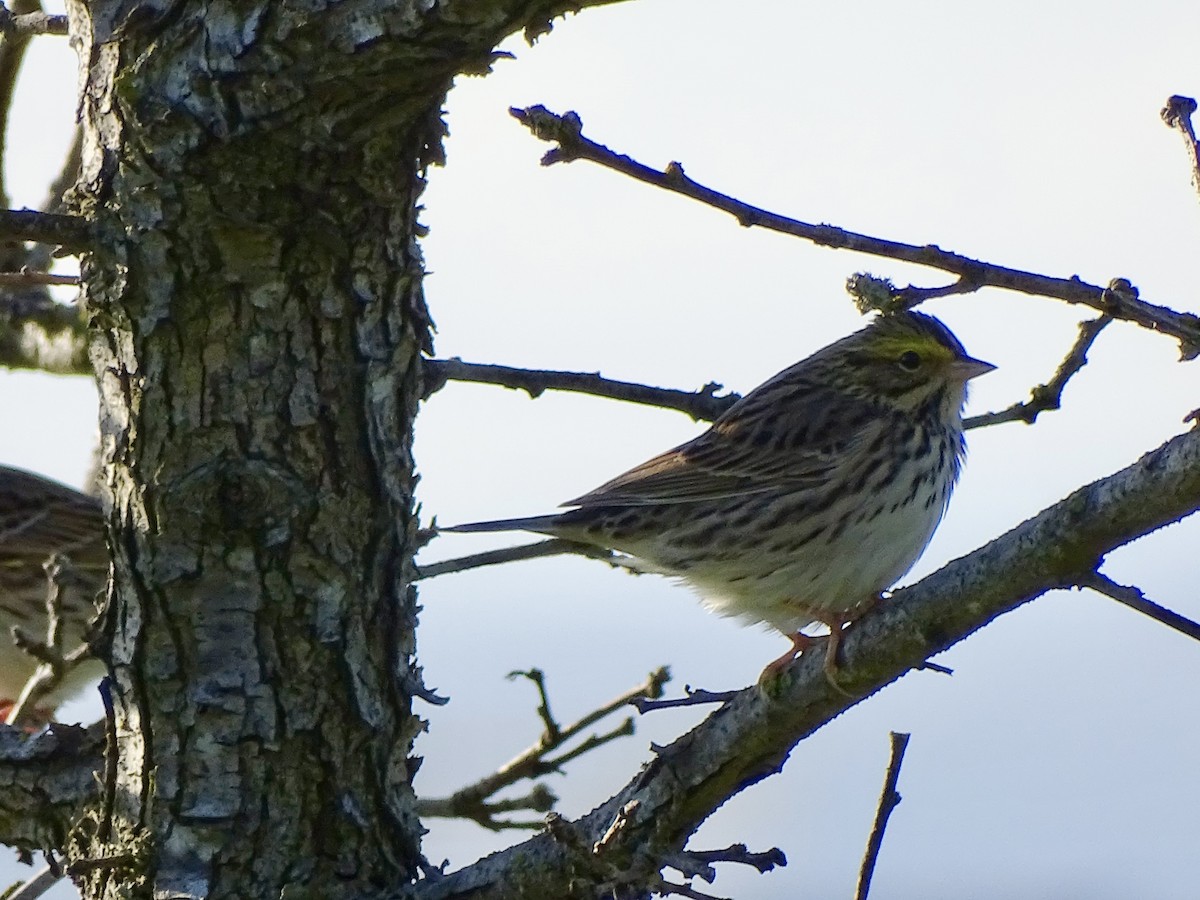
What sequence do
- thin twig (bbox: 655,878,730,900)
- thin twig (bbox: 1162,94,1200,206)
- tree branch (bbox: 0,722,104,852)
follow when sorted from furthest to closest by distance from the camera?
tree branch (bbox: 0,722,104,852), thin twig (bbox: 655,878,730,900), thin twig (bbox: 1162,94,1200,206)

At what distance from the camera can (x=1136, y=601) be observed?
2527mm

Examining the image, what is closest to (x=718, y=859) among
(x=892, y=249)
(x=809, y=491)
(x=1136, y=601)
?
(x=1136, y=601)

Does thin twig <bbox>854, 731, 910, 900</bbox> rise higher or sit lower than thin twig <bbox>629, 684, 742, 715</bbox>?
lower

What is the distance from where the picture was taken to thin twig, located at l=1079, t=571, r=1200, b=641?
253 centimetres

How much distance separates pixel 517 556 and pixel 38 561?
356 cm

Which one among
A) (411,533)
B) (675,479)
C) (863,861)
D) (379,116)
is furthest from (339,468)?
(675,479)

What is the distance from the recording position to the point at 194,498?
335 centimetres

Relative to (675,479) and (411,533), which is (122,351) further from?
(675,479)

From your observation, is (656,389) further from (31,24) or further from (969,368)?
(969,368)

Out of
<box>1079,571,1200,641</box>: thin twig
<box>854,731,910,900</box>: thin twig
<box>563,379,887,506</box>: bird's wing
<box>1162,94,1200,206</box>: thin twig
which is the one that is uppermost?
<box>563,379,887,506</box>: bird's wing

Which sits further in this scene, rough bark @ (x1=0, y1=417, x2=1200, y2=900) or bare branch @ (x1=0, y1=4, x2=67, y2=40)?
bare branch @ (x1=0, y1=4, x2=67, y2=40)

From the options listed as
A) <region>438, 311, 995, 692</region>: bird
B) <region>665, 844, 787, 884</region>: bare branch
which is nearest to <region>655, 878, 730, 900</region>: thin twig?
<region>665, 844, 787, 884</region>: bare branch

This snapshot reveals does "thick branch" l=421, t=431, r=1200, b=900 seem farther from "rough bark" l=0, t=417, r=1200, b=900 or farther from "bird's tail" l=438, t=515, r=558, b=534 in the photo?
"bird's tail" l=438, t=515, r=558, b=534

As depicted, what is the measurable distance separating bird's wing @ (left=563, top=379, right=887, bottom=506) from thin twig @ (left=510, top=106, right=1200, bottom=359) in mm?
3272
